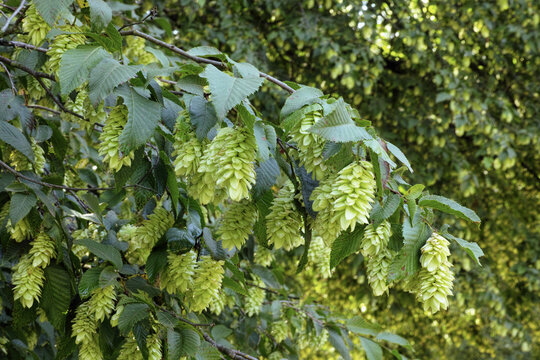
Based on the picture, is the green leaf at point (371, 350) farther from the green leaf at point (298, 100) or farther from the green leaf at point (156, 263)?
the green leaf at point (298, 100)

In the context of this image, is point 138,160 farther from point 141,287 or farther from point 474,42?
point 474,42

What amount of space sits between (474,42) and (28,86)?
347 centimetres

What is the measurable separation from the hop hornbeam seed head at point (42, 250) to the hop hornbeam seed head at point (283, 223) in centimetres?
55

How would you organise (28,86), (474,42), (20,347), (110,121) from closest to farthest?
(110,121)
(28,86)
(20,347)
(474,42)

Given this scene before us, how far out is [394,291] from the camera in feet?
14.2

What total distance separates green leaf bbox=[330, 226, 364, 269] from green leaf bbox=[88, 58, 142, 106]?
455 mm

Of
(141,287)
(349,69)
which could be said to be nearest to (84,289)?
(141,287)

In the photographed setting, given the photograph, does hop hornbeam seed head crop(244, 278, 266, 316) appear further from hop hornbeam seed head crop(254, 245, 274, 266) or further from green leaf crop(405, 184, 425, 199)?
green leaf crop(405, 184, 425, 199)

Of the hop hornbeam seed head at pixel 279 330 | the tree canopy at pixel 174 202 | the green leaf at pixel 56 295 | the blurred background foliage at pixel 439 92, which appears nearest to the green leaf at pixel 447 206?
the tree canopy at pixel 174 202

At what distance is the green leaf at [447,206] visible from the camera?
96cm

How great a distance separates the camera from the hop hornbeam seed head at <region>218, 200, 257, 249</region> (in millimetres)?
1048

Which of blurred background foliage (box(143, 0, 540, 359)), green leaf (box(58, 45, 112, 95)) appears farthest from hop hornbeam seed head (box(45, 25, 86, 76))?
blurred background foliage (box(143, 0, 540, 359))

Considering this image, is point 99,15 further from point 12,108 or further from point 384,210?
point 384,210

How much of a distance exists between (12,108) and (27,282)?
46 cm
